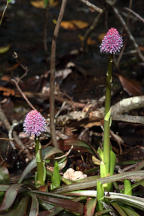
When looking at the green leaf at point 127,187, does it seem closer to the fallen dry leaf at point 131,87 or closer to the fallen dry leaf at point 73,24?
the fallen dry leaf at point 131,87

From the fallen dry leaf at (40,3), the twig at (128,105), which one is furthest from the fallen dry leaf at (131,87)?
the fallen dry leaf at (40,3)

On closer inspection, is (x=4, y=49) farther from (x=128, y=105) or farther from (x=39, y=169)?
(x=39, y=169)

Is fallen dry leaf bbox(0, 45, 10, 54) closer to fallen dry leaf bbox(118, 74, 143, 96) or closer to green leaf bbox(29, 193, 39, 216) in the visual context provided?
fallen dry leaf bbox(118, 74, 143, 96)

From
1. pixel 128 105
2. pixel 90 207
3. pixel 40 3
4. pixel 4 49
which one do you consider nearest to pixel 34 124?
pixel 90 207

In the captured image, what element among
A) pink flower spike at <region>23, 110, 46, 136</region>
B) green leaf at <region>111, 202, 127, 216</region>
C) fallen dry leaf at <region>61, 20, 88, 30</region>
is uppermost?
fallen dry leaf at <region>61, 20, 88, 30</region>

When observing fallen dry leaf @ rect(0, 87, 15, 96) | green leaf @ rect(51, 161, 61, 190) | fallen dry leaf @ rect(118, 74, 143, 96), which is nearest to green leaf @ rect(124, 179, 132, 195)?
green leaf @ rect(51, 161, 61, 190)

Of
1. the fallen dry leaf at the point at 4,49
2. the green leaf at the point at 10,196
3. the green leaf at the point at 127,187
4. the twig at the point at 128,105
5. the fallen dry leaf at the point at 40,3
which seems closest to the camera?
the green leaf at the point at 10,196
